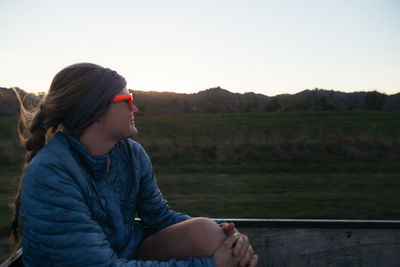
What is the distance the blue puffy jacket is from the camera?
1.36 m

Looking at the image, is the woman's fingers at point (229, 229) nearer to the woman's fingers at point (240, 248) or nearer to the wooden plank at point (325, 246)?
the woman's fingers at point (240, 248)

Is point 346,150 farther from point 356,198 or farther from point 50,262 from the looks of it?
point 50,262

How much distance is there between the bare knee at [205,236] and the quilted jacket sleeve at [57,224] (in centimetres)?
48

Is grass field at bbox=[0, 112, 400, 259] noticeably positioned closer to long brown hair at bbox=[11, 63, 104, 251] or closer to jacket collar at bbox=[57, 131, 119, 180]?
long brown hair at bbox=[11, 63, 104, 251]

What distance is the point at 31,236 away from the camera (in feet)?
4.55

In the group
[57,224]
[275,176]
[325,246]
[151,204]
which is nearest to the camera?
[57,224]

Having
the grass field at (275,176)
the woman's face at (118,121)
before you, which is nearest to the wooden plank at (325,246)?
the woman's face at (118,121)

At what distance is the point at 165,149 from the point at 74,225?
695 centimetres

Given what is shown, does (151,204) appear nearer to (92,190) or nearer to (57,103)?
(92,190)

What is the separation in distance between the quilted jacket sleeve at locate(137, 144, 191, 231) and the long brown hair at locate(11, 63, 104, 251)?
1.57 feet

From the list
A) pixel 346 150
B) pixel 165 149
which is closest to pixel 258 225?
pixel 165 149

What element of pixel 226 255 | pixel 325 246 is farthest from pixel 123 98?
pixel 325 246

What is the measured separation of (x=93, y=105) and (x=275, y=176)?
5385 mm

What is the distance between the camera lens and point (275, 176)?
21.4ft
